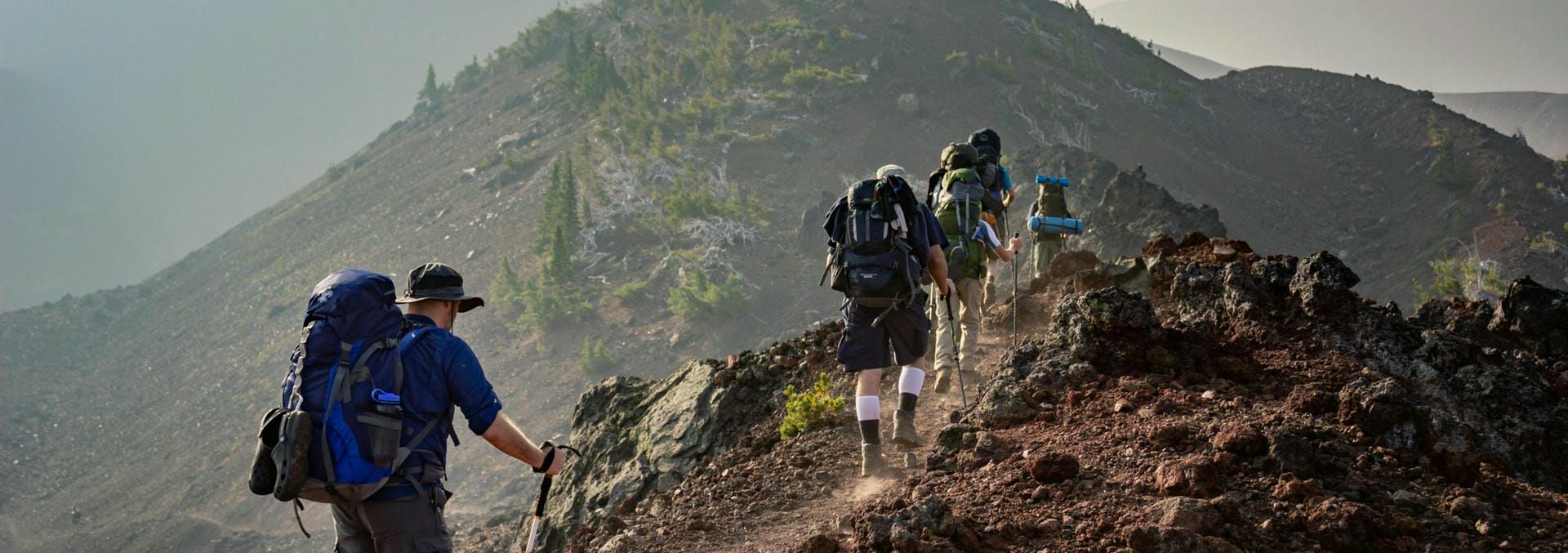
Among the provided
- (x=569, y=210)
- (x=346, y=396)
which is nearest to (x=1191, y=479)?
(x=346, y=396)

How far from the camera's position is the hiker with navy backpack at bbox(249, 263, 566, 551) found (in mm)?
4578

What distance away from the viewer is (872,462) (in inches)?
286

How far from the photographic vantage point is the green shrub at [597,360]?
123ft

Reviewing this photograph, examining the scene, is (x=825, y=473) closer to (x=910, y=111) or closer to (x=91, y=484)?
(x=910, y=111)

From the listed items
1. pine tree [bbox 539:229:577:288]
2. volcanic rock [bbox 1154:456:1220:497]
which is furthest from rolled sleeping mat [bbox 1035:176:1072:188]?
pine tree [bbox 539:229:577:288]

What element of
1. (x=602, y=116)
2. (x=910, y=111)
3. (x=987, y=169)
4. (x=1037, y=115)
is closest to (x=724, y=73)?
(x=602, y=116)

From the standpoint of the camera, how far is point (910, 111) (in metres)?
48.2

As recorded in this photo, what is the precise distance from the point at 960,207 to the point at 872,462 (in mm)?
2392

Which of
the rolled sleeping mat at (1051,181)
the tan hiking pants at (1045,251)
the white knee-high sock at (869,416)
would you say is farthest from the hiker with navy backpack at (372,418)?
the tan hiking pants at (1045,251)

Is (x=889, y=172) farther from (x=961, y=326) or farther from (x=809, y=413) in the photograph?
(x=961, y=326)

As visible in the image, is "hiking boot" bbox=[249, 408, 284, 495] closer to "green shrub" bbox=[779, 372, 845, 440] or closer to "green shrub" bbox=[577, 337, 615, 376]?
"green shrub" bbox=[779, 372, 845, 440]

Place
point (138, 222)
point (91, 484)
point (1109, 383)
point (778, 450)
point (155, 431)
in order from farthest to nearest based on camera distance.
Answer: point (138, 222)
point (155, 431)
point (91, 484)
point (778, 450)
point (1109, 383)

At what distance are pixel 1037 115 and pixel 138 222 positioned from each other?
151669 millimetres

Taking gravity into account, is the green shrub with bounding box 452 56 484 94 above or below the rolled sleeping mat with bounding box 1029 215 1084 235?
above
